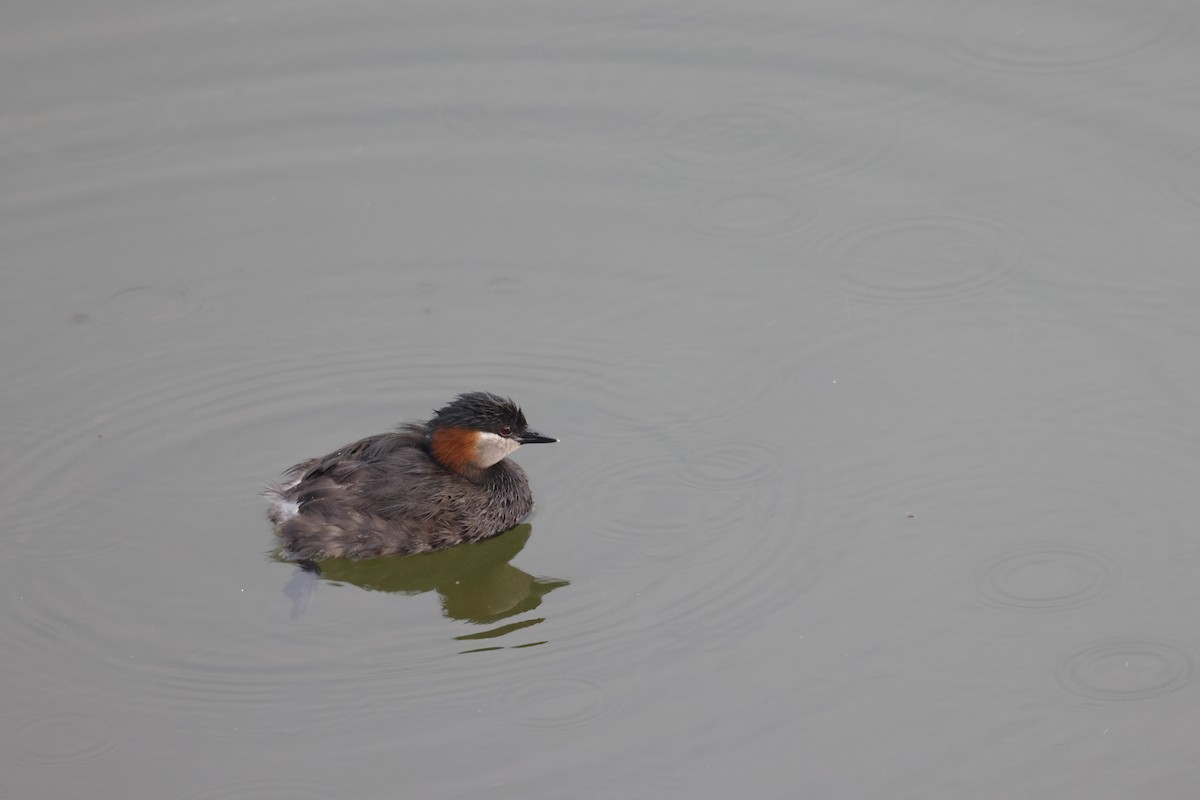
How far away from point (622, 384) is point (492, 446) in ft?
3.11

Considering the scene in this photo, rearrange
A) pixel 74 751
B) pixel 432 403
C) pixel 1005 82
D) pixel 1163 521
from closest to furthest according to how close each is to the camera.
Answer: pixel 74 751 → pixel 1163 521 → pixel 432 403 → pixel 1005 82

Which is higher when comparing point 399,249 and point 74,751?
point 399,249

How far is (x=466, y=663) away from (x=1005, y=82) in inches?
232

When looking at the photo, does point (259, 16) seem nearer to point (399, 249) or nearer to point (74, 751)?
point (399, 249)

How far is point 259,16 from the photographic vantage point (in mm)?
13000

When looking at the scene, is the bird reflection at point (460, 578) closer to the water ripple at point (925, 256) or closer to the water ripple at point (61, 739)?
the water ripple at point (61, 739)

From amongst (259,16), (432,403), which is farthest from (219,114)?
(432,403)

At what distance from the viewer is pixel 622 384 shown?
9906 millimetres

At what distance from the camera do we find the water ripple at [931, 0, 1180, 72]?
39.9 feet

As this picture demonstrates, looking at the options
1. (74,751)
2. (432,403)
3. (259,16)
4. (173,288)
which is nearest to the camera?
(74,751)

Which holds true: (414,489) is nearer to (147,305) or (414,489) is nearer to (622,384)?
(622,384)

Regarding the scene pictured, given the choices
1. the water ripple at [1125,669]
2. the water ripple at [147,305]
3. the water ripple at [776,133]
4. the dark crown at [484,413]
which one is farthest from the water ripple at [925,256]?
the water ripple at [147,305]

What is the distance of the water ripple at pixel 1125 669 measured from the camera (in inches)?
316

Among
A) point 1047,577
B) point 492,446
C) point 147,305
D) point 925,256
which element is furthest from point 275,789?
point 925,256
